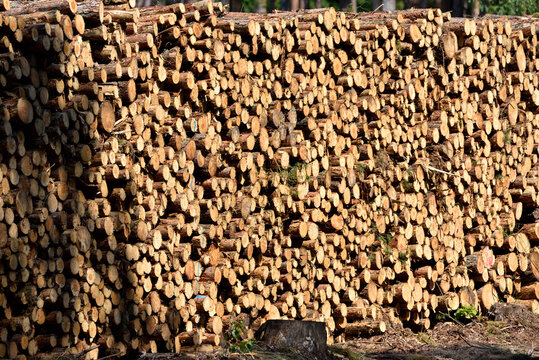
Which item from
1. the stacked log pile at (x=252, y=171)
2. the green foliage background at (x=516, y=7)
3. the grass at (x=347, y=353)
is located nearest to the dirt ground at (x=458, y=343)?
the grass at (x=347, y=353)

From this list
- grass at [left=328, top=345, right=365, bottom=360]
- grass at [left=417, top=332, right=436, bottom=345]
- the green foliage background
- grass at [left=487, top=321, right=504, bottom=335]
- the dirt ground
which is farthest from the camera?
the green foliage background

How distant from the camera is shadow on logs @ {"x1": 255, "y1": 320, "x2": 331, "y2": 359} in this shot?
252 inches

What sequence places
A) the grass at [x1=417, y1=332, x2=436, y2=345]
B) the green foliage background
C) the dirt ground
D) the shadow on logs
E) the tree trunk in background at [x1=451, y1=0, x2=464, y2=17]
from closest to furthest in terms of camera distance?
the shadow on logs → the dirt ground → the grass at [x1=417, y1=332, x2=436, y2=345] → the green foliage background → the tree trunk in background at [x1=451, y1=0, x2=464, y2=17]

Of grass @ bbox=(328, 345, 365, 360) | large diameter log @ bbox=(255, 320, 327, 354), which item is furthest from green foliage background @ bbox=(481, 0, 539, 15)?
large diameter log @ bbox=(255, 320, 327, 354)

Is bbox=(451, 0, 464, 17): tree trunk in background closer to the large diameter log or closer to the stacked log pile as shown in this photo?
the stacked log pile

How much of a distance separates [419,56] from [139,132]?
3426 millimetres

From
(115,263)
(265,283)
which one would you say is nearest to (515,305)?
(265,283)

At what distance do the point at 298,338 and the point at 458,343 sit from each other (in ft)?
7.56

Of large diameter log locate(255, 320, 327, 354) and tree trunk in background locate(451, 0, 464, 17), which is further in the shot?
tree trunk in background locate(451, 0, 464, 17)

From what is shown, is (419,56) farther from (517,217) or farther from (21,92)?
(21,92)

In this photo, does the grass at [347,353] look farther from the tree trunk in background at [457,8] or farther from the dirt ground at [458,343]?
the tree trunk in background at [457,8]

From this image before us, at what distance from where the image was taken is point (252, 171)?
712cm

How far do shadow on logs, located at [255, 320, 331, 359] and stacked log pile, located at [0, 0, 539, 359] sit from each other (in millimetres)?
421

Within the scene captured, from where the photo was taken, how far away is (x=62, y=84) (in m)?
5.72
